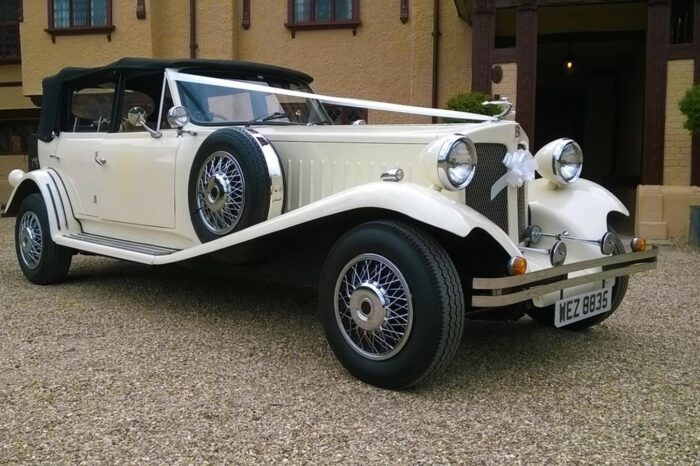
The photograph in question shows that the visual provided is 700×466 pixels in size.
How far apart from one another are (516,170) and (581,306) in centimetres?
79

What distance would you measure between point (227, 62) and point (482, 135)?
7.07 feet

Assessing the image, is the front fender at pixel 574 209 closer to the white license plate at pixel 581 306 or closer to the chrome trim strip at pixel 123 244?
the white license plate at pixel 581 306

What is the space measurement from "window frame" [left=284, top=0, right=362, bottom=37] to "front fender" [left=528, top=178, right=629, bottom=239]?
809 cm

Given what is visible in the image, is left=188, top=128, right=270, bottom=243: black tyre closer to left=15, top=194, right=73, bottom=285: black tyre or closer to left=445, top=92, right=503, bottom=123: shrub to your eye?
left=15, top=194, right=73, bottom=285: black tyre

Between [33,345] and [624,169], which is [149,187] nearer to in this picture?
[33,345]

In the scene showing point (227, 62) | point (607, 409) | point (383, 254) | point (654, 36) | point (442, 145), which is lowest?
point (607, 409)

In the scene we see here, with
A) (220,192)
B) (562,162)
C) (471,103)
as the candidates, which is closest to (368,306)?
(220,192)

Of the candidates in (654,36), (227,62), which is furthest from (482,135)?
(654,36)

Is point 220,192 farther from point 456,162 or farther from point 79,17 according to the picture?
point 79,17

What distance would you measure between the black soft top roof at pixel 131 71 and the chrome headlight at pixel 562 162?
6.91 feet

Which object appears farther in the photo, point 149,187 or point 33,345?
point 149,187

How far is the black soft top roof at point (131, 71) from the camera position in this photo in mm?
4742

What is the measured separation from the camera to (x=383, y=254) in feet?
10.2

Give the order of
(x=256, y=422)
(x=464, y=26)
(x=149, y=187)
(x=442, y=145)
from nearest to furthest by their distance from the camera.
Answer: (x=256, y=422), (x=442, y=145), (x=149, y=187), (x=464, y=26)
